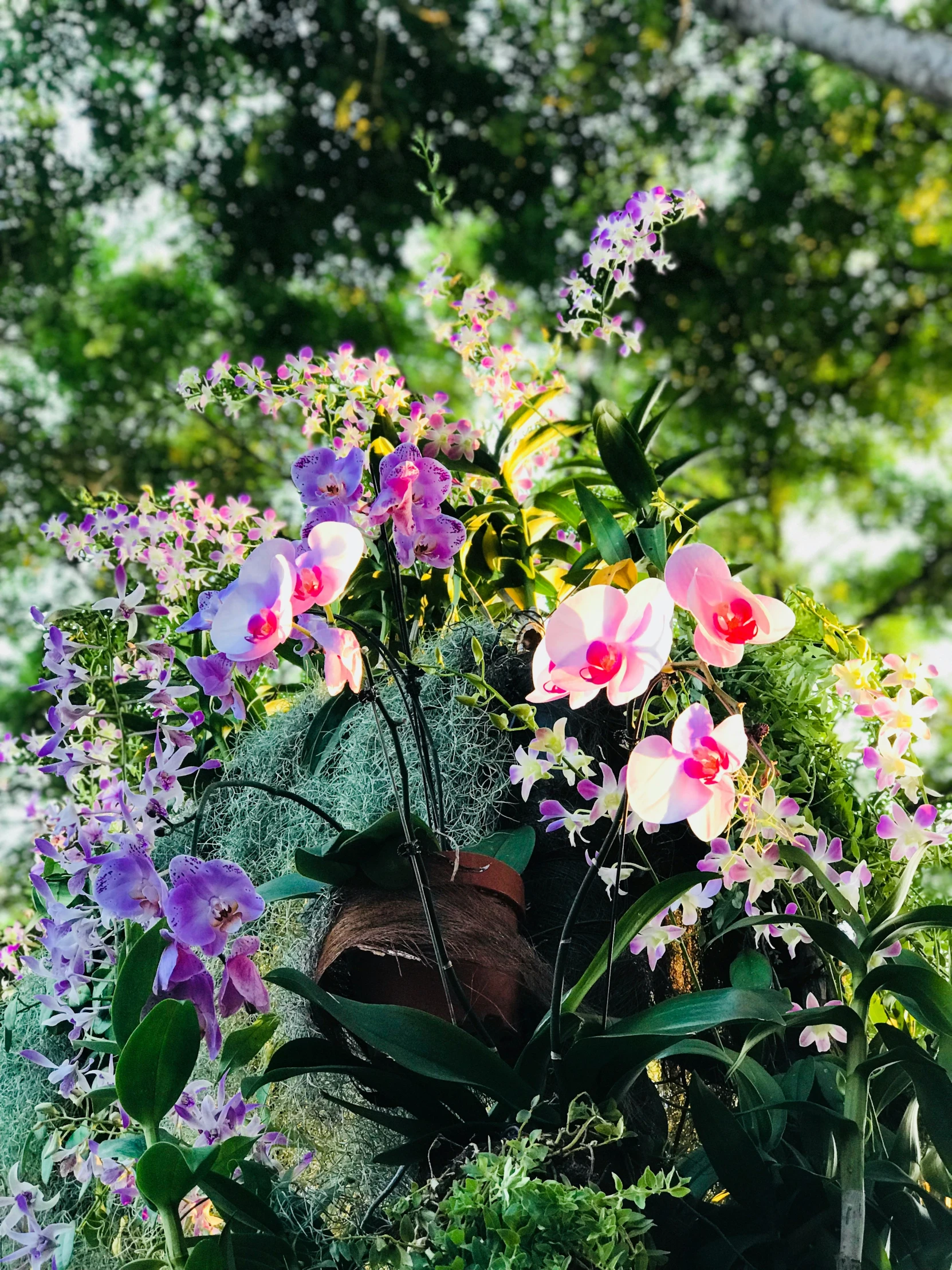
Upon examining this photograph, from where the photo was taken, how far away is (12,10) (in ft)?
12.0

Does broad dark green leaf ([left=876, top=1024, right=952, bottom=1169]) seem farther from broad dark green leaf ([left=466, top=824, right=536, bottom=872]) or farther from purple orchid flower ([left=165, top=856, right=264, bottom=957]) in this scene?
purple orchid flower ([left=165, top=856, right=264, bottom=957])

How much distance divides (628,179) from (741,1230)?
4.49 metres

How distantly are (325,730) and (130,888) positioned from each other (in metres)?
A: 0.29

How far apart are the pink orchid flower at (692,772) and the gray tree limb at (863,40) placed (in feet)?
8.57

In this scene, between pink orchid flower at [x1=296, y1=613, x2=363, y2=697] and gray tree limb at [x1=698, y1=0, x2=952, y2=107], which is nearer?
pink orchid flower at [x1=296, y1=613, x2=363, y2=697]

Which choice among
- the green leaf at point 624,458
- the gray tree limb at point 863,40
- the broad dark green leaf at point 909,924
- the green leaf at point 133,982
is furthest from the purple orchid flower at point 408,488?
the gray tree limb at point 863,40

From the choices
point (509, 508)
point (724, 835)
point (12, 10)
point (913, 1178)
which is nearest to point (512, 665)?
point (509, 508)

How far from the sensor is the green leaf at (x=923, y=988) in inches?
27.1

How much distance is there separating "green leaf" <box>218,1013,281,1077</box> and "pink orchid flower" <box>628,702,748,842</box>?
0.34m

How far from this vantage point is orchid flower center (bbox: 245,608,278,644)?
2.27 ft

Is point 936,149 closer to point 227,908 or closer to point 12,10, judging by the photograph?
point 12,10

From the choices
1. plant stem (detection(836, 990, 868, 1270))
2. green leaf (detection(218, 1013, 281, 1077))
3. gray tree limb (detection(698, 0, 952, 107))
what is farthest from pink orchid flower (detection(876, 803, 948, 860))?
gray tree limb (detection(698, 0, 952, 107))

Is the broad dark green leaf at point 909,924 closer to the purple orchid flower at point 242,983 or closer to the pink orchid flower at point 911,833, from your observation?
the pink orchid flower at point 911,833

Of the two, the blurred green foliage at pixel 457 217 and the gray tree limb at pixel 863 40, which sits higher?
the blurred green foliage at pixel 457 217
